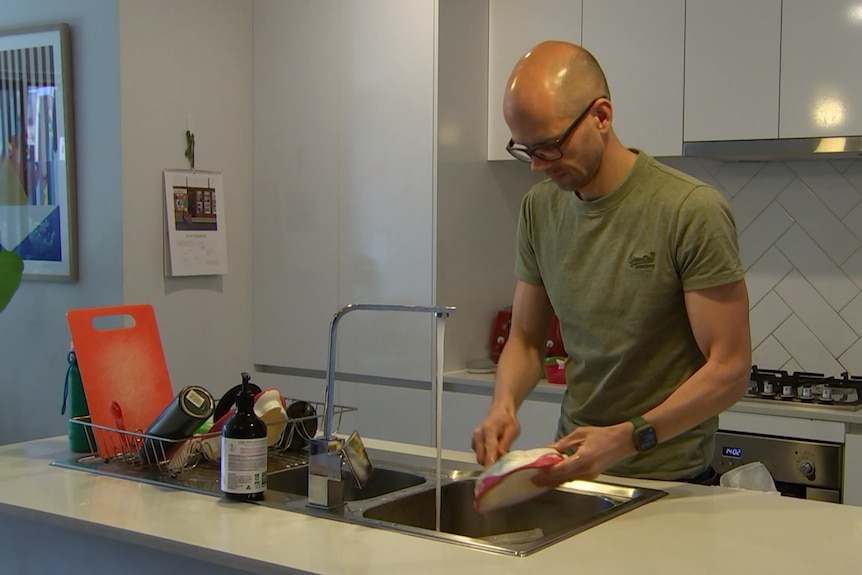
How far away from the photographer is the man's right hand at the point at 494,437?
177cm

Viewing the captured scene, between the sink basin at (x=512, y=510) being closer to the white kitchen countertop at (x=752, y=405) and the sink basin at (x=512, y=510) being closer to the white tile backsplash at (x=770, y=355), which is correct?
the white kitchen countertop at (x=752, y=405)

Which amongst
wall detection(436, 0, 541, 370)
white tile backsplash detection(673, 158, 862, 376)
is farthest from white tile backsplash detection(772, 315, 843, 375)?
wall detection(436, 0, 541, 370)

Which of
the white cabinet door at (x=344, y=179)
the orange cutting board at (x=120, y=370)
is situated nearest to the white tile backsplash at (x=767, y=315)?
the white cabinet door at (x=344, y=179)

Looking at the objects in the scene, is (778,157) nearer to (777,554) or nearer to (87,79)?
(777,554)

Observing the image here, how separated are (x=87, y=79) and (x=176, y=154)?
384 millimetres

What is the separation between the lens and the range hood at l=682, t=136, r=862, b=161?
2.87 metres

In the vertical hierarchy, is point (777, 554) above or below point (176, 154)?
below

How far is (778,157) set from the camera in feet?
10.2

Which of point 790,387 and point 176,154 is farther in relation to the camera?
point 176,154

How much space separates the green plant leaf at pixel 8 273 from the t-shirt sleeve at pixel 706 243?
7.24 feet

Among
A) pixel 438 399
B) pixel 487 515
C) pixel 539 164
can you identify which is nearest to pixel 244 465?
pixel 438 399

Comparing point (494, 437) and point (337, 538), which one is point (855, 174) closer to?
point (494, 437)

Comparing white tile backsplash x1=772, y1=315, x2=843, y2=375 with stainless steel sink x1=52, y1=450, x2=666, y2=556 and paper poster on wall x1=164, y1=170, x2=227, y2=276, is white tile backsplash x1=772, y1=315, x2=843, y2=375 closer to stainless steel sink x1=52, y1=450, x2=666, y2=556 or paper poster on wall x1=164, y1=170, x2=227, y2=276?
stainless steel sink x1=52, y1=450, x2=666, y2=556

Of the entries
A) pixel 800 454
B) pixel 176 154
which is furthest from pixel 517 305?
pixel 176 154
